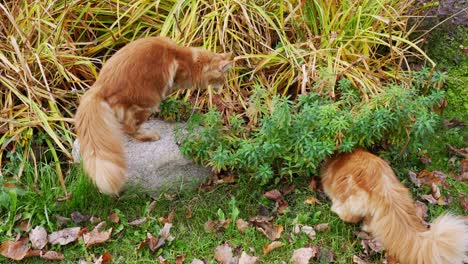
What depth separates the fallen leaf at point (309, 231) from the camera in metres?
3.80

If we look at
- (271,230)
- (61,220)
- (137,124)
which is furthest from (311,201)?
(61,220)

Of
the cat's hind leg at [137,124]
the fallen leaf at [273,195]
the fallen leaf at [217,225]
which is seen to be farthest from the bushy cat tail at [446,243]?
the cat's hind leg at [137,124]

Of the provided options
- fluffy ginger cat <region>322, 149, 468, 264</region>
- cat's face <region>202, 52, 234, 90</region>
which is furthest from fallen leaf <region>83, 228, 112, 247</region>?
fluffy ginger cat <region>322, 149, 468, 264</region>

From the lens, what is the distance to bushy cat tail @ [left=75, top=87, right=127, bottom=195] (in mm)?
3576

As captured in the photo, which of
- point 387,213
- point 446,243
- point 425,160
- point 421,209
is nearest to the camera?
point 446,243

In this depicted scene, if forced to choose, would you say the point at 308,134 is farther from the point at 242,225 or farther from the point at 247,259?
the point at 247,259

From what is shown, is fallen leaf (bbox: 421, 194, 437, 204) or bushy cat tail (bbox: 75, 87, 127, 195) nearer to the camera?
bushy cat tail (bbox: 75, 87, 127, 195)

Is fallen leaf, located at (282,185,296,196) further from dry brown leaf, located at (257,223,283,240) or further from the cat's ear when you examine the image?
the cat's ear

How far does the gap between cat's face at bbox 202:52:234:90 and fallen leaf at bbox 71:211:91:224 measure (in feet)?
4.46

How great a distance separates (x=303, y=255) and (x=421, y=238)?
2.43 feet

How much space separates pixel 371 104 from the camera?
4066 millimetres

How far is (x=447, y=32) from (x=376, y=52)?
0.86 metres

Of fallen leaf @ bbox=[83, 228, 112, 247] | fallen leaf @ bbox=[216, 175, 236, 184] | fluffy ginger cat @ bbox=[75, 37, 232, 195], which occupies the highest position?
fluffy ginger cat @ bbox=[75, 37, 232, 195]

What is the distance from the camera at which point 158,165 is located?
4.18 m
